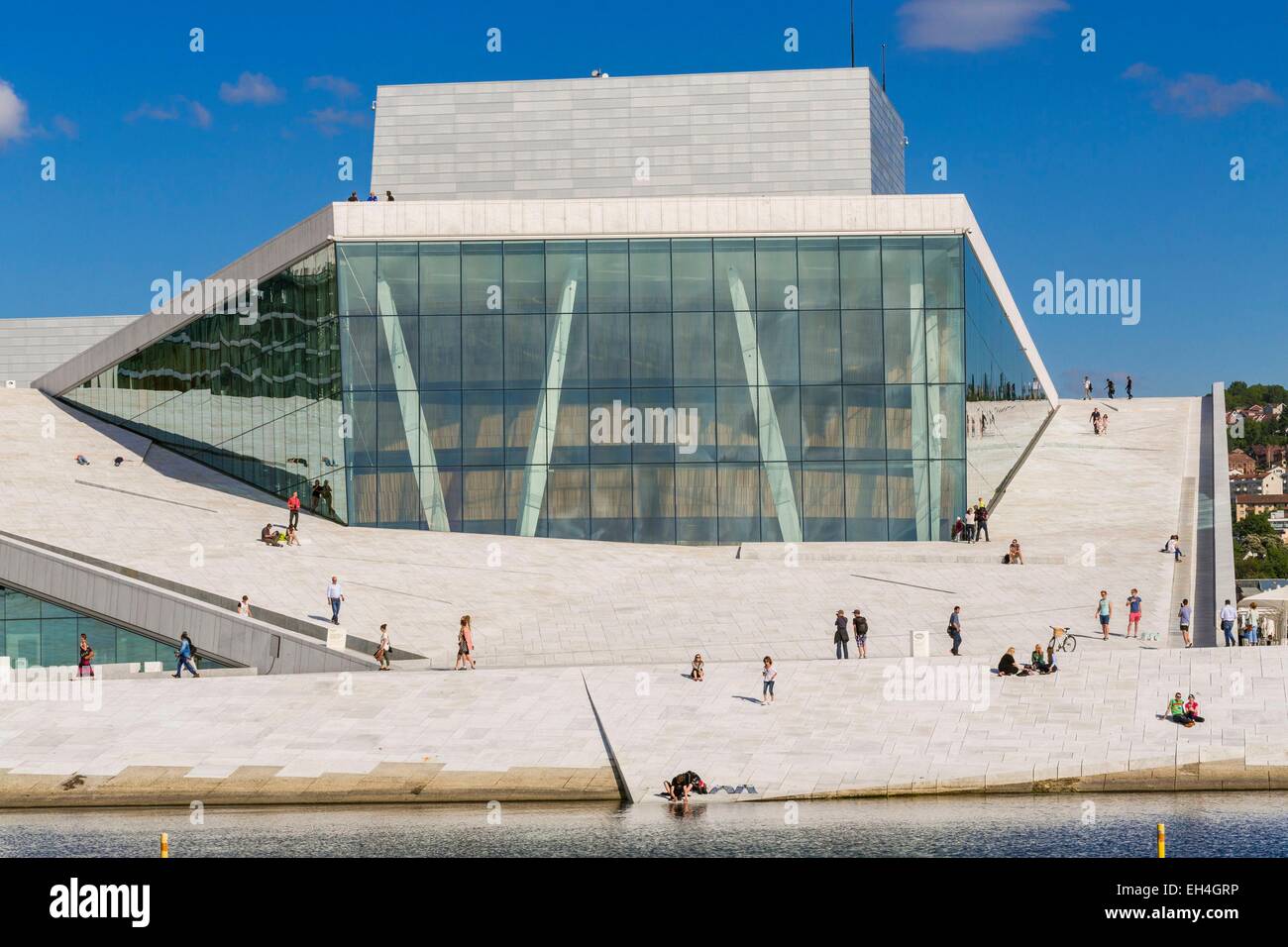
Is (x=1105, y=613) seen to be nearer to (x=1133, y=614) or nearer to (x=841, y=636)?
(x=1133, y=614)

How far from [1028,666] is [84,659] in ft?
63.2

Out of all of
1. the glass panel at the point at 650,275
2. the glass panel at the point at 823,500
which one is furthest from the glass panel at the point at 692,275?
the glass panel at the point at 823,500

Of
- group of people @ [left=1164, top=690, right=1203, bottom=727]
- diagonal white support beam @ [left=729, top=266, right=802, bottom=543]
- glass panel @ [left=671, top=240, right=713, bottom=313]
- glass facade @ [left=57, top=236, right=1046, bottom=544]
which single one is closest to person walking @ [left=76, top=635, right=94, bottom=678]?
glass facade @ [left=57, top=236, right=1046, bottom=544]

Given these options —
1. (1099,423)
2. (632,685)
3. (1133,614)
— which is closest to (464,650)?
(632,685)

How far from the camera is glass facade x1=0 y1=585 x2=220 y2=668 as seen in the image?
34.5 m

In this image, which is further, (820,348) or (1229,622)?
(820,348)

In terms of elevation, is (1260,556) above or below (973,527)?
below

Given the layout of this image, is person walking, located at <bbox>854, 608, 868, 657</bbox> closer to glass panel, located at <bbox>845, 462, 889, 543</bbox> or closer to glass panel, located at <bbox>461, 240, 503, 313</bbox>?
glass panel, located at <bbox>845, 462, 889, 543</bbox>

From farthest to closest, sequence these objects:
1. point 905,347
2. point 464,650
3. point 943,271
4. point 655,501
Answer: point 655,501
point 943,271
point 905,347
point 464,650

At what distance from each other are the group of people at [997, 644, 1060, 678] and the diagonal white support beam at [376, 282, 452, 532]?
21.4 m

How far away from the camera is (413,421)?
46.0 meters
